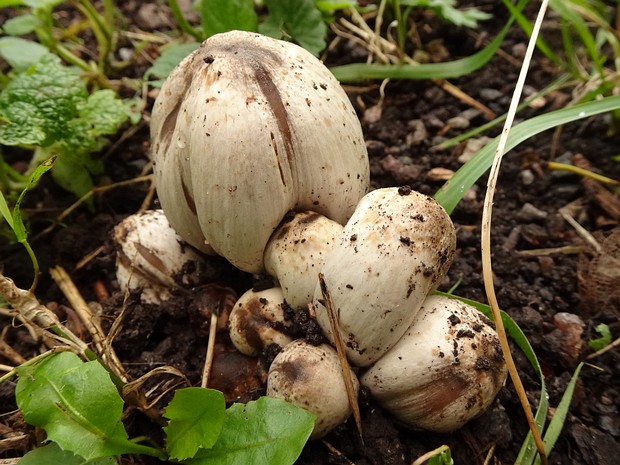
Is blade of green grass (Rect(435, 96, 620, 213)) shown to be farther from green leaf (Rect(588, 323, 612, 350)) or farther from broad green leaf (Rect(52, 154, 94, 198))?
broad green leaf (Rect(52, 154, 94, 198))

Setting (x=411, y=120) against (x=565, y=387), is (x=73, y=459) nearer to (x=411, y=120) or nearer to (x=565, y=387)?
(x=565, y=387)

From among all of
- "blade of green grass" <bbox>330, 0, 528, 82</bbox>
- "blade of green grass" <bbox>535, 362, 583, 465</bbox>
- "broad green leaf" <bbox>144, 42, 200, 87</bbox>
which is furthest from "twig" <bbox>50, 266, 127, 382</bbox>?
"blade of green grass" <bbox>330, 0, 528, 82</bbox>

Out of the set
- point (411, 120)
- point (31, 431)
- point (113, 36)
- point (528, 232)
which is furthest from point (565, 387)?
point (113, 36)

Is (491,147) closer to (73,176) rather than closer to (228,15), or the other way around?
(228,15)

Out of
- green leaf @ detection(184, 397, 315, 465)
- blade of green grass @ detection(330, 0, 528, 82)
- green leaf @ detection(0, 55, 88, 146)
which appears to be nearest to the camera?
green leaf @ detection(184, 397, 315, 465)

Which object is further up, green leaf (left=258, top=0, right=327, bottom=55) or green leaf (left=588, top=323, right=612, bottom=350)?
green leaf (left=258, top=0, right=327, bottom=55)

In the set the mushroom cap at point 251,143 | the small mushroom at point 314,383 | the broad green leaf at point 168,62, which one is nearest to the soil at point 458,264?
the small mushroom at point 314,383
